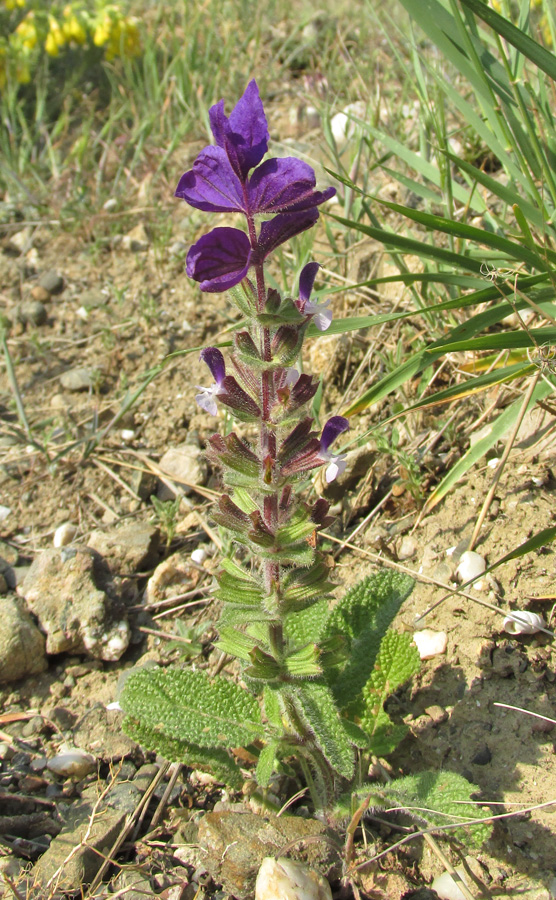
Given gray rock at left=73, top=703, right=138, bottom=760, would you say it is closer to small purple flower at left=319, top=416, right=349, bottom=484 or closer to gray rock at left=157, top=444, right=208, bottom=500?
gray rock at left=157, top=444, right=208, bottom=500

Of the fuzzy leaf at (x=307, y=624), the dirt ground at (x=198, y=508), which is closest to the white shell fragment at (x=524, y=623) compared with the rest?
the dirt ground at (x=198, y=508)

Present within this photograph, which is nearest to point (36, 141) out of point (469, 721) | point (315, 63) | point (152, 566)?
point (315, 63)

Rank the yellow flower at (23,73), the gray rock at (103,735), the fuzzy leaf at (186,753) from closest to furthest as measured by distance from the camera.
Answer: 1. the fuzzy leaf at (186,753)
2. the gray rock at (103,735)
3. the yellow flower at (23,73)

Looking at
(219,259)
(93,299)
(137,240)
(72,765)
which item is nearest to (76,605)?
(72,765)

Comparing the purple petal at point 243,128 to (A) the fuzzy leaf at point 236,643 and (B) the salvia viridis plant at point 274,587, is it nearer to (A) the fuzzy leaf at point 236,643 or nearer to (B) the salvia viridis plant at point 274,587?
(B) the salvia viridis plant at point 274,587

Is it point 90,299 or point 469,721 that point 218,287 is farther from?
point 90,299

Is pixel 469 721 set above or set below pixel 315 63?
below
